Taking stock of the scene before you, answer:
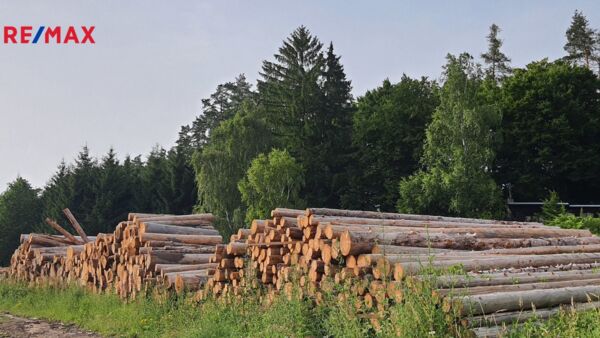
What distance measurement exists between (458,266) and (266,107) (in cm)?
3950

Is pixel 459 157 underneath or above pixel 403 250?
above

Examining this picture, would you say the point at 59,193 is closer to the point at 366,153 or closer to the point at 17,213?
the point at 17,213

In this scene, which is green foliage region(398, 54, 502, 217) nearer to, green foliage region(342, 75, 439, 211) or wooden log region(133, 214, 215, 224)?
green foliage region(342, 75, 439, 211)

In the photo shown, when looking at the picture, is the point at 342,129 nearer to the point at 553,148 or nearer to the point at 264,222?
the point at 553,148

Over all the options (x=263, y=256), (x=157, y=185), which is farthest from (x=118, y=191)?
(x=263, y=256)

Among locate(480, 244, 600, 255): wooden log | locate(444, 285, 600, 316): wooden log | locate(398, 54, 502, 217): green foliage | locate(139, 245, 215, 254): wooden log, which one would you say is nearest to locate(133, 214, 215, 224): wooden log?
locate(139, 245, 215, 254): wooden log

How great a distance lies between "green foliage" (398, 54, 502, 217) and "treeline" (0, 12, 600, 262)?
0.07m

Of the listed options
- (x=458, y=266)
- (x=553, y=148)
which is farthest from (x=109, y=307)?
(x=553, y=148)

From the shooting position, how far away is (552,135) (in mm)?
36656

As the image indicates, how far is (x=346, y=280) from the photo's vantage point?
7.18 metres

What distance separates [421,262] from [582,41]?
52.0 m

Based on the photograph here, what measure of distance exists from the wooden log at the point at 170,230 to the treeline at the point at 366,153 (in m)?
20.5

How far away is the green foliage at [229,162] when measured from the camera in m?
39.2

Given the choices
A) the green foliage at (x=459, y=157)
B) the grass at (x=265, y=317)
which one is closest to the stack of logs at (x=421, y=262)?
the grass at (x=265, y=317)
